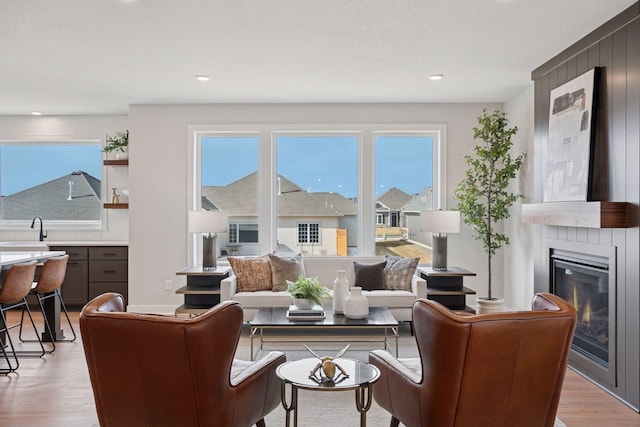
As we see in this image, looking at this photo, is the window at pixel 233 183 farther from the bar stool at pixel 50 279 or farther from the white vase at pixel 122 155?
the bar stool at pixel 50 279

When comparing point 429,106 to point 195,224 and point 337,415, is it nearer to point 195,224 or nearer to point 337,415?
point 195,224

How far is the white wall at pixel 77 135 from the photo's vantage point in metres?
7.30

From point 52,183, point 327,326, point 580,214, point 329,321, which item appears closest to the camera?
point 580,214

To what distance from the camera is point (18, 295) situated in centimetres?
428

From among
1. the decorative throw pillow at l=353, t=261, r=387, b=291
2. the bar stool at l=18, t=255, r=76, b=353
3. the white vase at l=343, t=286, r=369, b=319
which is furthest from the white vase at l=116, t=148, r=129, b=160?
the white vase at l=343, t=286, r=369, b=319

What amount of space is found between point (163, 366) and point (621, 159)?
3214mm

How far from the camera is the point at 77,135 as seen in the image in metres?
7.34

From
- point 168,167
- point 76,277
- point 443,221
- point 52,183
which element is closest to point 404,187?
point 443,221

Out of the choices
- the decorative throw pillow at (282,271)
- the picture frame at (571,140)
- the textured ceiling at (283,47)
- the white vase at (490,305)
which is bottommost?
the white vase at (490,305)

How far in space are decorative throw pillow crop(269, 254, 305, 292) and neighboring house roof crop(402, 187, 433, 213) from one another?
1.72 m

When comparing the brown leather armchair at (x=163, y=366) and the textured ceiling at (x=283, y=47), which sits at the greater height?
the textured ceiling at (x=283, y=47)

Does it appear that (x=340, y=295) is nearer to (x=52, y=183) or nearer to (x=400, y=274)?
(x=400, y=274)

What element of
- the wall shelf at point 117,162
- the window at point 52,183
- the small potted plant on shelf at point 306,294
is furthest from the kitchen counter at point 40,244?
the small potted plant on shelf at point 306,294

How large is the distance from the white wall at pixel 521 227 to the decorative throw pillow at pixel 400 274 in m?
1.20
